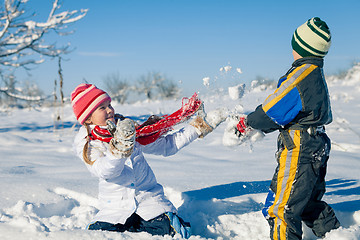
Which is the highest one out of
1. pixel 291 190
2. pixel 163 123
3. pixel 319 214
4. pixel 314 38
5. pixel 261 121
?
pixel 314 38

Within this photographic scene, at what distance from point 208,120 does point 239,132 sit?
0.24 metres

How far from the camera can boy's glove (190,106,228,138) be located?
2195 mm

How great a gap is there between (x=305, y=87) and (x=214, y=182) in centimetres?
158

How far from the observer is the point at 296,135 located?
191cm

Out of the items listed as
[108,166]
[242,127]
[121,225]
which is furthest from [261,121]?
[121,225]

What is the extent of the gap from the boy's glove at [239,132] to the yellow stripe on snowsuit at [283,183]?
0.22m

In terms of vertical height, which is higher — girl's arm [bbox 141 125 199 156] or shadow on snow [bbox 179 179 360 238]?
girl's arm [bbox 141 125 199 156]

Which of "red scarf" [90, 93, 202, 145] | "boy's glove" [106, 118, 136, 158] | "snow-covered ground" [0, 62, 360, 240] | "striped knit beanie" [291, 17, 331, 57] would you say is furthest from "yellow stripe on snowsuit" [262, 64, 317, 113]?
"boy's glove" [106, 118, 136, 158]

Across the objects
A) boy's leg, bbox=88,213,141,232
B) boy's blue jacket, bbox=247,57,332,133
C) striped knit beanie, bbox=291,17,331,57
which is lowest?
boy's leg, bbox=88,213,141,232

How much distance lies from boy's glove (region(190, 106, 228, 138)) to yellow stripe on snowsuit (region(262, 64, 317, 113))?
1.23ft

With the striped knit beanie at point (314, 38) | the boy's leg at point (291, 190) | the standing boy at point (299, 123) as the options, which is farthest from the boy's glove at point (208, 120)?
the striped knit beanie at point (314, 38)

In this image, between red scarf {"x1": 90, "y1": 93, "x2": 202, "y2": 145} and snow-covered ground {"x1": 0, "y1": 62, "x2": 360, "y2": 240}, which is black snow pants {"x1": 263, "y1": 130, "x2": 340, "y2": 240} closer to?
snow-covered ground {"x1": 0, "y1": 62, "x2": 360, "y2": 240}

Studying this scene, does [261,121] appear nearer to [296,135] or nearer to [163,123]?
[296,135]

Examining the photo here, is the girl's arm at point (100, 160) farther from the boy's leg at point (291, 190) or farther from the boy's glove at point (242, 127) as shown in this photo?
the boy's leg at point (291, 190)
